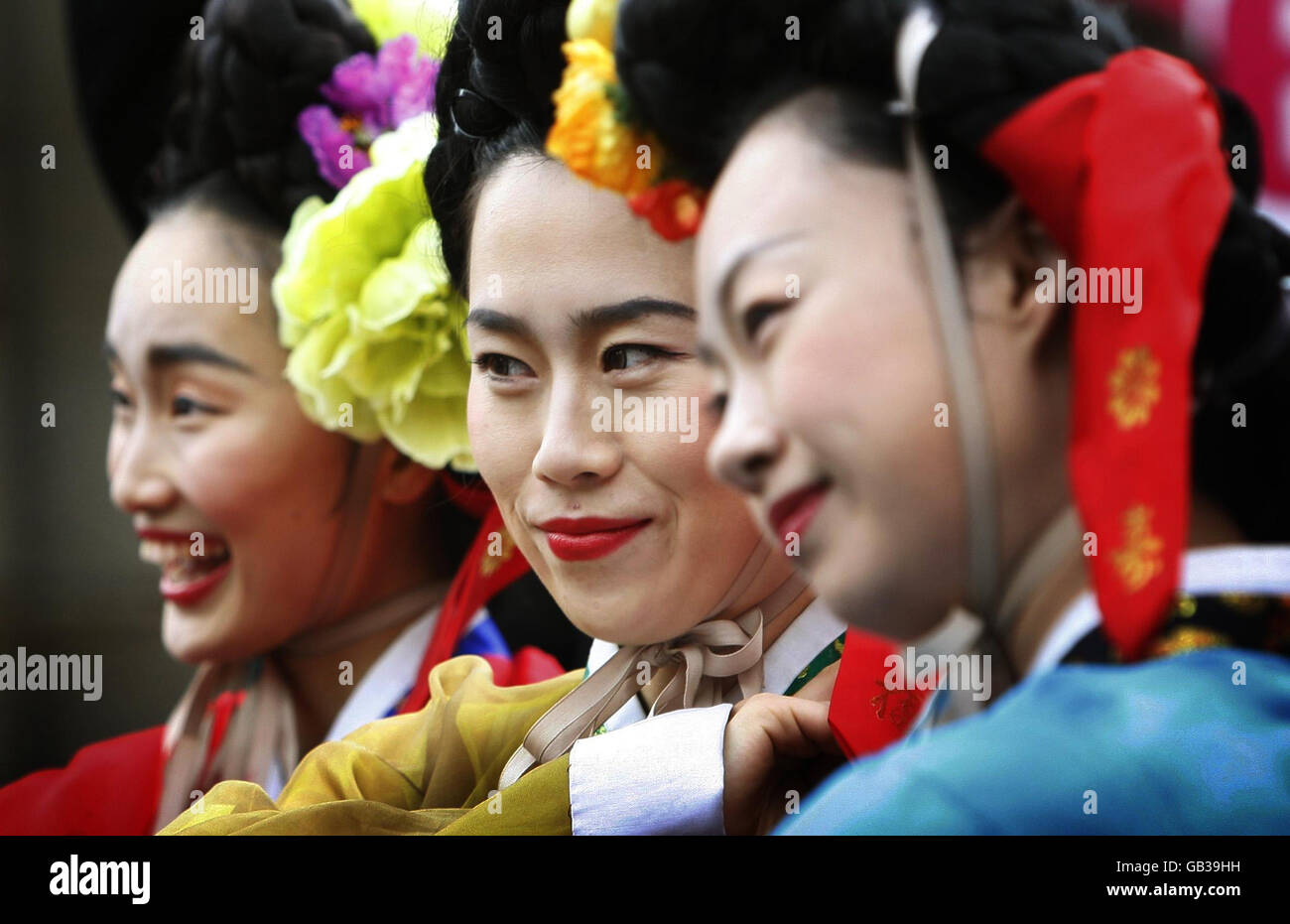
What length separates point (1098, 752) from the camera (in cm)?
118

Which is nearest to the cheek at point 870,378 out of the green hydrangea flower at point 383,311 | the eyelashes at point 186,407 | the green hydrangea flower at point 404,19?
the green hydrangea flower at point 383,311

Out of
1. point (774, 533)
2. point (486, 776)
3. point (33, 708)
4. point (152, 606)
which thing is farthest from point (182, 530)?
point (774, 533)

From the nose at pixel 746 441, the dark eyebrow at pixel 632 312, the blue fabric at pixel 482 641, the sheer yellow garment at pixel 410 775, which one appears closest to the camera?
the nose at pixel 746 441

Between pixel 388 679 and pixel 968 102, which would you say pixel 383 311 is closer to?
pixel 388 679

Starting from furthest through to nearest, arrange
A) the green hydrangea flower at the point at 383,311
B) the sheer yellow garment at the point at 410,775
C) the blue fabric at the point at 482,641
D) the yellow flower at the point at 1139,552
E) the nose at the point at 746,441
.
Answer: the blue fabric at the point at 482,641
the green hydrangea flower at the point at 383,311
the sheer yellow garment at the point at 410,775
the nose at the point at 746,441
the yellow flower at the point at 1139,552

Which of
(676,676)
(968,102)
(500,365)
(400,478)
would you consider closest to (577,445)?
(500,365)

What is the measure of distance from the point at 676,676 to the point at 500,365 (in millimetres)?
352

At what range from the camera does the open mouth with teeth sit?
196 centimetres

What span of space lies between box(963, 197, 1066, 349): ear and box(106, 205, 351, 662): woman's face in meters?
1.00

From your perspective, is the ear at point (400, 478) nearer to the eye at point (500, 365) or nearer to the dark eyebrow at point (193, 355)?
the dark eyebrow at point (193, 355)

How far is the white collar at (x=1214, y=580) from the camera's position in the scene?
1.18 m

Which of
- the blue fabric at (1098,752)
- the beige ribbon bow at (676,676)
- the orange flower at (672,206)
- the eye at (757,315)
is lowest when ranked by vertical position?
the blue fabric at (1098,752)

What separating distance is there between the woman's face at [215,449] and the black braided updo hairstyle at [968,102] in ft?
2.65

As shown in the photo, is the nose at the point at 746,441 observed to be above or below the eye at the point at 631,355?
below
